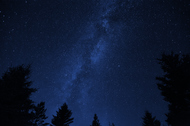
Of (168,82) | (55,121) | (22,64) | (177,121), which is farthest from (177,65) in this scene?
(55,121)

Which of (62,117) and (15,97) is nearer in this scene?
(15,97)

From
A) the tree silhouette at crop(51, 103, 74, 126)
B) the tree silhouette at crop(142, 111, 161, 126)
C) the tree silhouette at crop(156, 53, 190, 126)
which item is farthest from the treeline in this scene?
the tree silhouette at crop(142, 111, 161, 126)

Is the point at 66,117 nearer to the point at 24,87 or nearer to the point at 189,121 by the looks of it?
the point at 24,87

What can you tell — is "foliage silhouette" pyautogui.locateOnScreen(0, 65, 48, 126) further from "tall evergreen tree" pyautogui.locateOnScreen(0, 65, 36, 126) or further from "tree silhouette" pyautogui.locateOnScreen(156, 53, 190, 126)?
"tree silhouette" pyautogui.locateOnScreen(156, 53, 190, 126)

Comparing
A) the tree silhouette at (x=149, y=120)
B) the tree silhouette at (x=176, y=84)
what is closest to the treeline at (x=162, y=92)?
the tree silhouette at (x=176, y=84)

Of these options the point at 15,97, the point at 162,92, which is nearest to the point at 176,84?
the point at 162,92

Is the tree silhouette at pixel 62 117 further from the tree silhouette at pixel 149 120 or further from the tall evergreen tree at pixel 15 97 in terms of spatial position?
the tree silhouette at pixel 149 120

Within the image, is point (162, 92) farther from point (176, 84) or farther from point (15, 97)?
point (15, 97)

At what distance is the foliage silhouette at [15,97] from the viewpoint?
Result: 5.99m

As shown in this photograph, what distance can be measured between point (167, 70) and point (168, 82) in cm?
118

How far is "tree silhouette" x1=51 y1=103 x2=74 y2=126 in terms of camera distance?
1421 cm

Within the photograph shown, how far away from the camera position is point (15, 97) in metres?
7.43

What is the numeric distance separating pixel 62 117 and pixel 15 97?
31.0 ft

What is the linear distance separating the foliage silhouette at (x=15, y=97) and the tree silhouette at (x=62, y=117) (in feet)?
23.8
